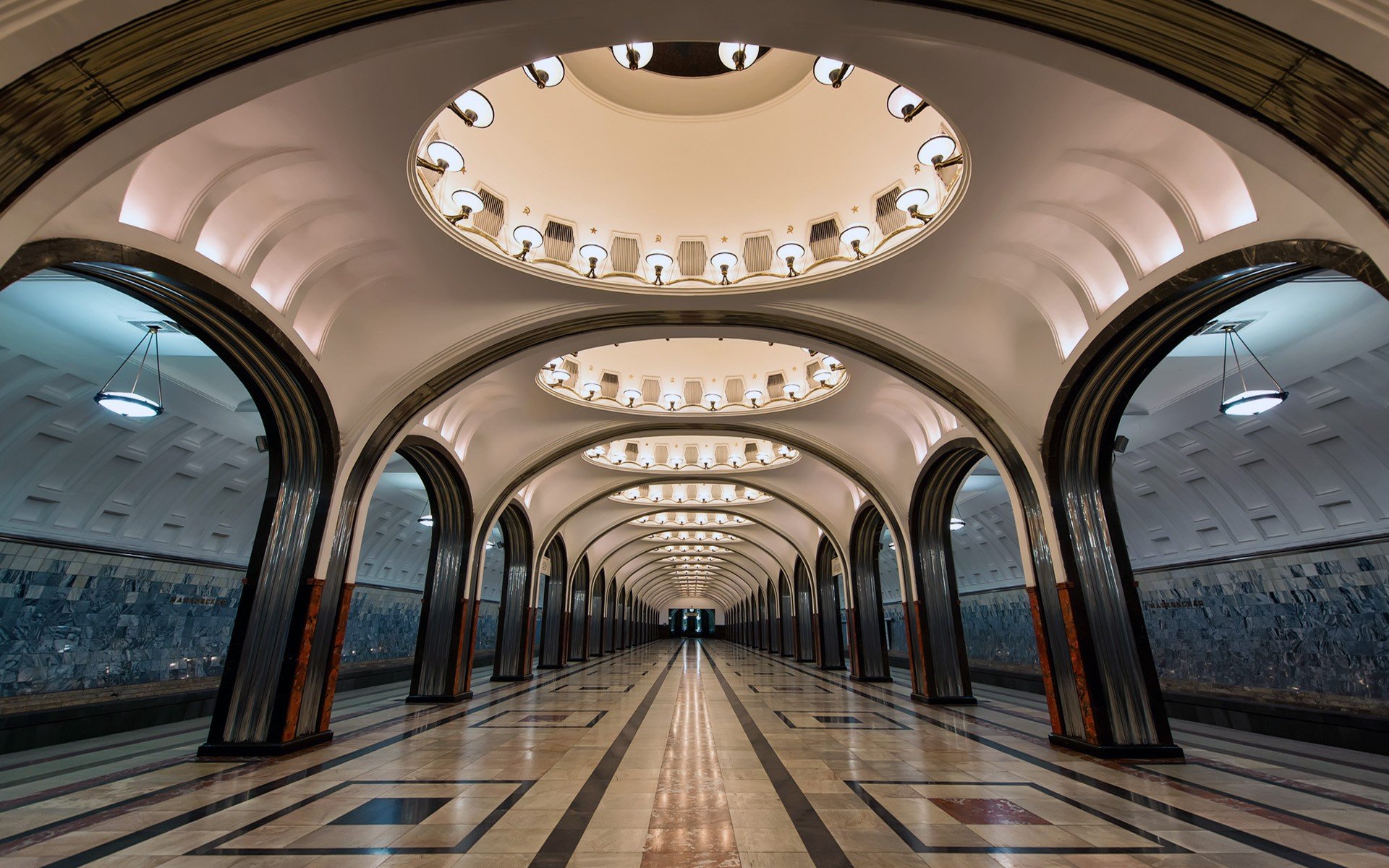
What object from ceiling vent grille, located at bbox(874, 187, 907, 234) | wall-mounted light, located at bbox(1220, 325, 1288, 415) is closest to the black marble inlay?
ceiling vent grille, located at bbox(874, 187, 907, 234)

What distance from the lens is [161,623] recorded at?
10.1m

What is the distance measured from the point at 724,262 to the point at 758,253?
0.56m

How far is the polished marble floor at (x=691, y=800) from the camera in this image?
394 cm

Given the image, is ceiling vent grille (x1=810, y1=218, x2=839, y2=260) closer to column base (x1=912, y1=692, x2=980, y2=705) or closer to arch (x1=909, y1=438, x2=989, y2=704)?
arch (x1=909, y1=438, x2=989, y2=704)

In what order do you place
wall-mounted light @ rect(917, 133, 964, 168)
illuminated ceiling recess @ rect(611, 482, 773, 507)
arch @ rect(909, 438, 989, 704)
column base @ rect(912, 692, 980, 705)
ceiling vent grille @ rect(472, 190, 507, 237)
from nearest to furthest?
wall-mounted light @ rect(917, 133, 964, 168)
ceiling vent grille @ rect(472, 190, 507, 237)
column base @ rect(912, 692, 980, 705)
arch @ rect(909, 438, 989, 704)
illuminated ceiling recess @ rect(611, 482, 773, 507)

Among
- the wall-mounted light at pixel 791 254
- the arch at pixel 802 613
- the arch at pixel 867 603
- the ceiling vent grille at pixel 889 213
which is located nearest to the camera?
the ceiling vent grille at pixel 889 213

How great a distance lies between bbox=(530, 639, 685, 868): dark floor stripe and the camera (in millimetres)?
3818

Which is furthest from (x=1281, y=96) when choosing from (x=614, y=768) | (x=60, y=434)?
(x=60, y=434)

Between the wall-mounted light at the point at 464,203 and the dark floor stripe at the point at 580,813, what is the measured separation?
19.4 ft

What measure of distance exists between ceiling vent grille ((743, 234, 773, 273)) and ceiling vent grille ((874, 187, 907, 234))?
4.79 ft

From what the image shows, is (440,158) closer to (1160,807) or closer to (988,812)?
(988,812)

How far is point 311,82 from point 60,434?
6.97 m

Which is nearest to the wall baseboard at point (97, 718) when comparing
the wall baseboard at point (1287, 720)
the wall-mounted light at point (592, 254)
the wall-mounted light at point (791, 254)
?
the wall-mounted light at point (592, 254)

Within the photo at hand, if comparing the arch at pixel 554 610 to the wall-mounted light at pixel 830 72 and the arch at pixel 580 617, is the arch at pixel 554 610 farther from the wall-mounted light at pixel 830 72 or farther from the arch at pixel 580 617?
the wall-mounted light at pixel 830 72
